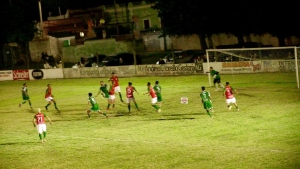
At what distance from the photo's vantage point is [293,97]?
94.2 feet

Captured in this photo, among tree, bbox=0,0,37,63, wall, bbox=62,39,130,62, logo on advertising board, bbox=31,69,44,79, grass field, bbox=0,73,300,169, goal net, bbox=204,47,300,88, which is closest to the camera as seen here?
grass field, bbox=0,73,300,169

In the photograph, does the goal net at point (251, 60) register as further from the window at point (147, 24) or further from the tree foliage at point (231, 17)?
the window at point (147, 24)

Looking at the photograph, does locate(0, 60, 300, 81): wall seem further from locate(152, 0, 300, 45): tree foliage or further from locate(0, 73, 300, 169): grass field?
locate(152, 0, 300, 45): tree foliage

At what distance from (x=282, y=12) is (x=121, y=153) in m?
32.8

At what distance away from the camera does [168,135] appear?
21.5m

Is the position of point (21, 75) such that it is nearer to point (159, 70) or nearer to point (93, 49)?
point (93, 49)

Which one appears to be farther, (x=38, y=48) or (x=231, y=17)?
(x=38, y=48)

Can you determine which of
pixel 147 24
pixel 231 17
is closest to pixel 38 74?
pixel 231 17

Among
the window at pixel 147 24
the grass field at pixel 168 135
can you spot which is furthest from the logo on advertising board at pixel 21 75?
the window at pixel 147 24

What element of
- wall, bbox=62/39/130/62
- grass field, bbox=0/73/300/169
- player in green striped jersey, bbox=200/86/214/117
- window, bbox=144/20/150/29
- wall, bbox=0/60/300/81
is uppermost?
window, bbox=144/20/150/29

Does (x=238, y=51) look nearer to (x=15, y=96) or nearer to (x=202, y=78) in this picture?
(x=202, y=78)

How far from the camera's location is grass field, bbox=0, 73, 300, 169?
17281 millimetres

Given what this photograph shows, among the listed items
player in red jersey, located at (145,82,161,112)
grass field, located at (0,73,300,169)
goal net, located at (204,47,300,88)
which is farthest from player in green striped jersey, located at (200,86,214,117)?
goal net, located at (204,47,300,88)

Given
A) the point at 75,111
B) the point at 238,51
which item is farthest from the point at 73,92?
the point at 238,51
